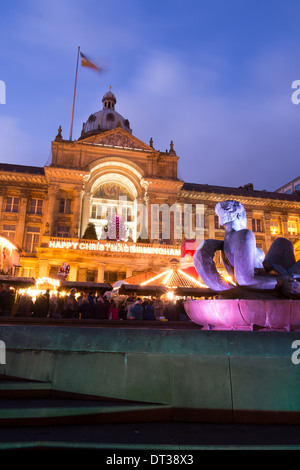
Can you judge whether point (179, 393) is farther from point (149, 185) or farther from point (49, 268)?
point (149, 185)

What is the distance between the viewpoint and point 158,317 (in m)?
16.1

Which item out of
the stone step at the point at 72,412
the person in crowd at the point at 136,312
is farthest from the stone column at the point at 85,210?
the stone step at the point at 72,412

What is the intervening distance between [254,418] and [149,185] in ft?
132

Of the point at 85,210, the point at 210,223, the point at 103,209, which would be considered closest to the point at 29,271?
the point at 85,210

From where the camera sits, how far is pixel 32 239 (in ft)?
139

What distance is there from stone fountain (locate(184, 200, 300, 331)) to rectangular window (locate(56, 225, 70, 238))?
3836cm

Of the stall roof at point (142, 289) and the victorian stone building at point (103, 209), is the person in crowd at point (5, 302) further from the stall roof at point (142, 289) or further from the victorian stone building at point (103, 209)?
the victorian stone building at point (103, 209)

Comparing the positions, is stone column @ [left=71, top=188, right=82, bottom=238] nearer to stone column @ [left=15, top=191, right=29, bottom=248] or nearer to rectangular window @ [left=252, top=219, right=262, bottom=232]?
stone column @ [left=15, top=191, right=29, bottom=248]

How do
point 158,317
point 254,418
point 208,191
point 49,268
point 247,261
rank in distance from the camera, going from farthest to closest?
point 208,191
point 49,268
point 158,317
point 247,261
point 254,418

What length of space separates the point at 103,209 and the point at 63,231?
644cm

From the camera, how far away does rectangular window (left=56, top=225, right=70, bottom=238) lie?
138 feet

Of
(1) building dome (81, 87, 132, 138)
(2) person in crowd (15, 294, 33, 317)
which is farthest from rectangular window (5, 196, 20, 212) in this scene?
(2) person in crowd (15, 294, 33, 317)

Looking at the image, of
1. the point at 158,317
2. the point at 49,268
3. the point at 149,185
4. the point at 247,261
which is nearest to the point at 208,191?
the point at 149,185

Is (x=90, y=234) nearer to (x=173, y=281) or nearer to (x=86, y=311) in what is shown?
(x=173, y=281)
